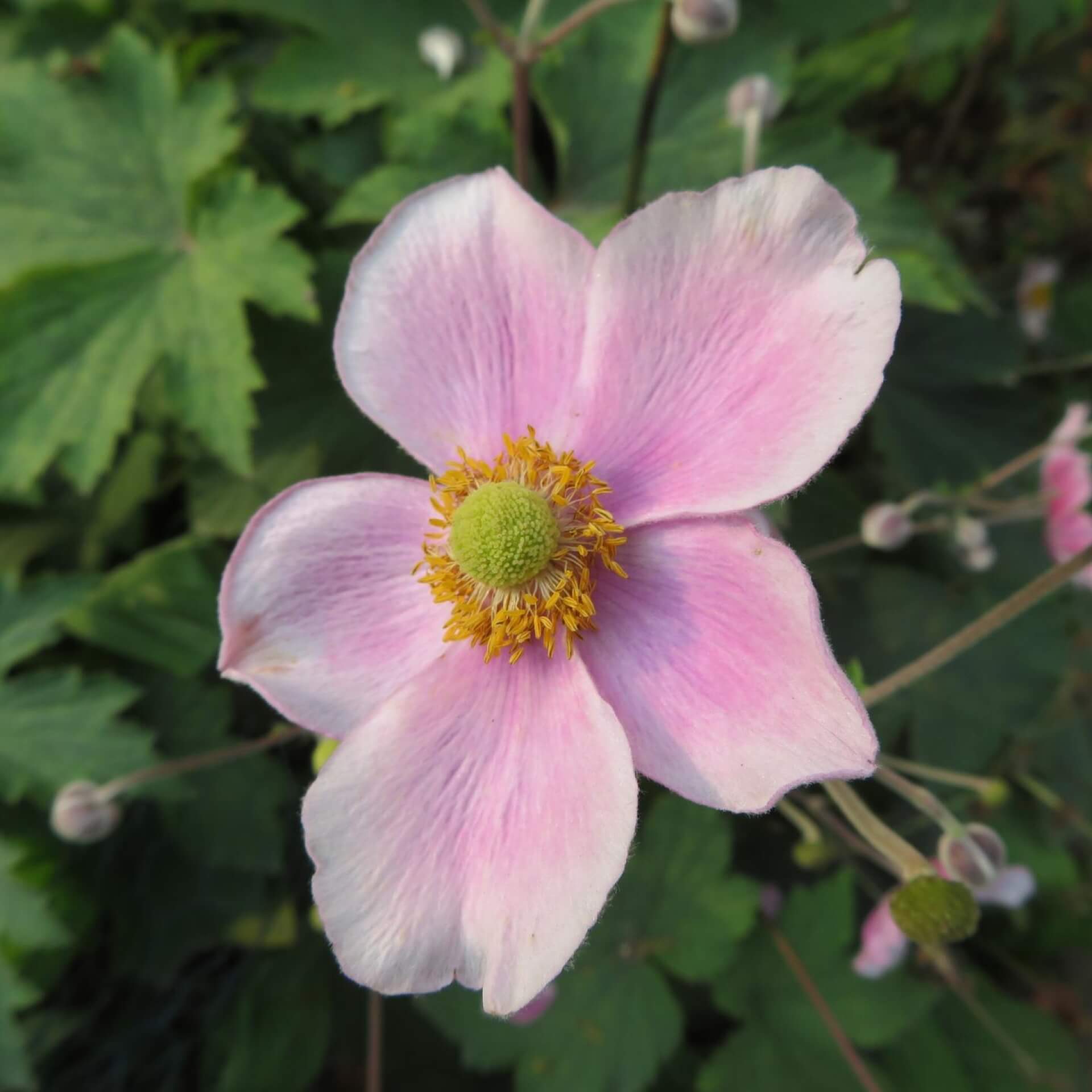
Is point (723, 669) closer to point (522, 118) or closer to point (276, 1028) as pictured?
point (522, 118)

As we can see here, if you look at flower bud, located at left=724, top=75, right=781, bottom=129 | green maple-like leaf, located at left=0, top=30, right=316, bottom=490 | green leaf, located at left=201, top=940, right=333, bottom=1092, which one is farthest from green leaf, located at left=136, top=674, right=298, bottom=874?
flower bud, located at left=724, top=75, right=781, bottom=129

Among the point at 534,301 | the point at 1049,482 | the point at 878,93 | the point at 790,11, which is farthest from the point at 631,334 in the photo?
the point at 878,93

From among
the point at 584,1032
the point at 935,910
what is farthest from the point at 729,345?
the point at 584,1032

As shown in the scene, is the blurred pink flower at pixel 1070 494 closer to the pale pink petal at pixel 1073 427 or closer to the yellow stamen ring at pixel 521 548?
the pale pink petal at pixel 1073 427

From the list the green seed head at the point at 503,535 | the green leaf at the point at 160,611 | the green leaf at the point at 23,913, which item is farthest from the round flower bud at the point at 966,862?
the green leaf at the point at 23,913

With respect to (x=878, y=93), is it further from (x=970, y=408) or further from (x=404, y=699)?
(x=404, y=699)
